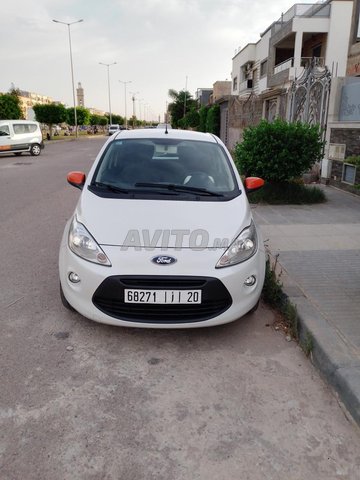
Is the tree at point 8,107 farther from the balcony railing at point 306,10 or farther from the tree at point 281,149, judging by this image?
the tree at point 281,149

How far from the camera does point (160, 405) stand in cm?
268

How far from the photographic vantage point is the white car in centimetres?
313

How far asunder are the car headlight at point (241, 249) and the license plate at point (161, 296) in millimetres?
306

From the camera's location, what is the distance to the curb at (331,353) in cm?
269

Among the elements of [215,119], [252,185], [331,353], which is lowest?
[331,353]

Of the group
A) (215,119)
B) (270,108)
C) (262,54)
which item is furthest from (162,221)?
(262,54)

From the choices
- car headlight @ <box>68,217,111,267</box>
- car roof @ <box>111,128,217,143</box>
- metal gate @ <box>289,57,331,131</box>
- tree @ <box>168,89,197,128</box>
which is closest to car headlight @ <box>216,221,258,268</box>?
car headlight @ <box>68,217,111,267</box>

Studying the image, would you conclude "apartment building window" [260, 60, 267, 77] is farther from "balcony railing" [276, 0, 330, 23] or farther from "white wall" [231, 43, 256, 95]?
"balcony railing" [276, 0, 330, 23]

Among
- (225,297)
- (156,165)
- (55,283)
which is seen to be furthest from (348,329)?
(55,283)

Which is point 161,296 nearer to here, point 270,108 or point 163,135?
point 163,135

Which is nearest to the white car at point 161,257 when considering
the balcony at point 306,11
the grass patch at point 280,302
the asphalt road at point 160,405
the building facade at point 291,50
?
the asphalt road at point 160,405

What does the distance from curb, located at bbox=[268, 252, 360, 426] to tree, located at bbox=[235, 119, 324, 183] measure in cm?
495

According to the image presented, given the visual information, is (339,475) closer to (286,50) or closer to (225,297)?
(225,297)

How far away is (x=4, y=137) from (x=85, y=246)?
2020 cm
